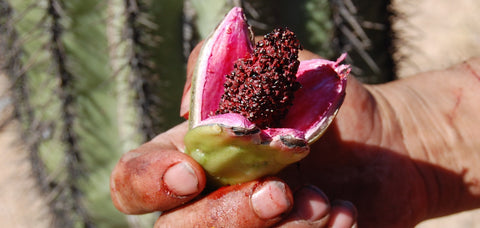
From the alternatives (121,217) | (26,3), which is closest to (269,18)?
(26,3)

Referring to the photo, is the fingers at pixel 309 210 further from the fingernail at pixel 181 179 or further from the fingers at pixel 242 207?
the fingernail at pixel 181 179

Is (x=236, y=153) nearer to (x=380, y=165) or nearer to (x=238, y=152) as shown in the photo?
(x=238, y=152)

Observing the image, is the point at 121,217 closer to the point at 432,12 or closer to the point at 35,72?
the point at 35,72

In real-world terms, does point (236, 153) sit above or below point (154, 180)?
above

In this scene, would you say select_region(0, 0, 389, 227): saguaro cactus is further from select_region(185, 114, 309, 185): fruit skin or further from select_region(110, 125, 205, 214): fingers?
select_region(185, 114, 309, 185): fruit skin

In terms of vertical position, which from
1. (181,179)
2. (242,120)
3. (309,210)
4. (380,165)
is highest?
(242,120)

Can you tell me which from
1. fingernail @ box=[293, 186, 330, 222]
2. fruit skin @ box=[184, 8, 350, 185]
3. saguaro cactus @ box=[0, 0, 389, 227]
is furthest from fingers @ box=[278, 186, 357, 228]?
saguaro cactus @ box=[0, 0, 389, 227]

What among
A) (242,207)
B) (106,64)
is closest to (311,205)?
(242,207)
